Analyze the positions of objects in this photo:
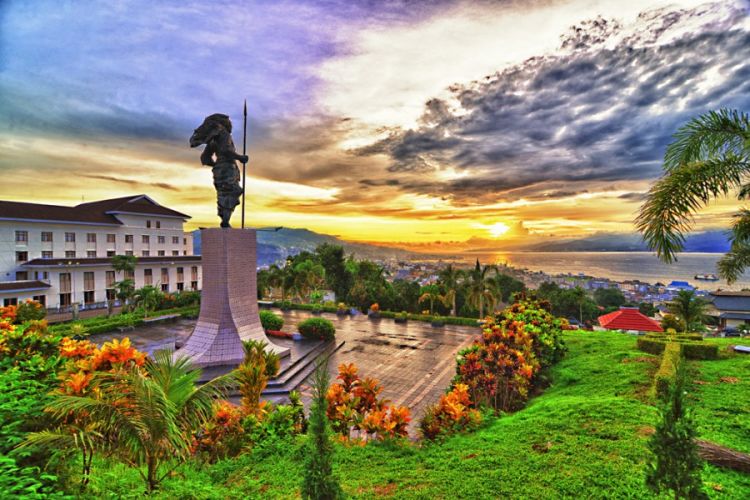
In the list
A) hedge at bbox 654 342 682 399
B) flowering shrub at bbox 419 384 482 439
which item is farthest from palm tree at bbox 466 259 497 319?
flowering shrub at bbox 419 384 482 439

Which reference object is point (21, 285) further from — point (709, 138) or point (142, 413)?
point (709, 138)

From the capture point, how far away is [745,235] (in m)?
5.75

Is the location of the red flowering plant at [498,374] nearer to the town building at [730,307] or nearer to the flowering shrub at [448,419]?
the flowering shrub at [448,419]

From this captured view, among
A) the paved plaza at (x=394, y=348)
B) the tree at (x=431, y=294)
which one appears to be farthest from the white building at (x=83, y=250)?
the tree at (x=431, y=294)

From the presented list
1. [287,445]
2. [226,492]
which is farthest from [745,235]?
[226,492]

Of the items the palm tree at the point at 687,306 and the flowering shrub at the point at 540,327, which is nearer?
the flowering shrub at the point at 540,327

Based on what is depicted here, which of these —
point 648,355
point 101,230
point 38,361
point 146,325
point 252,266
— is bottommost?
point 146,325

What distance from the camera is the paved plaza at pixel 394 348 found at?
1020cm

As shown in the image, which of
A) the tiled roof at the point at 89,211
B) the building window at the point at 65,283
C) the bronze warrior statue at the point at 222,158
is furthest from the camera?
the tiled roof at the point at 89,211

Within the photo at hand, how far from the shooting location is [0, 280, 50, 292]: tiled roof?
22.2 meters

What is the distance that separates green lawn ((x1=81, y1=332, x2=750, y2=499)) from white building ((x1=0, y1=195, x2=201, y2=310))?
2848 cm

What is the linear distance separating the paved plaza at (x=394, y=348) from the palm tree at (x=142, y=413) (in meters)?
6.05

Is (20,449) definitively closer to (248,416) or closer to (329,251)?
(248,416)

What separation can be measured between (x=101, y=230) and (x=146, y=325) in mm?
20159
